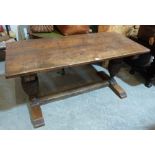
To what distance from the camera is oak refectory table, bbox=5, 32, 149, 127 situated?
127cm

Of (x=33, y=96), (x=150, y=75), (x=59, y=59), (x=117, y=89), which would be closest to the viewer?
(x=59, y=59)

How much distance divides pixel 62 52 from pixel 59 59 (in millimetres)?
128

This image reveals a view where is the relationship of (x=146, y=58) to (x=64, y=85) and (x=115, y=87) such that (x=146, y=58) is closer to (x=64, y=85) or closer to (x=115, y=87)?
(x=115, y=87)

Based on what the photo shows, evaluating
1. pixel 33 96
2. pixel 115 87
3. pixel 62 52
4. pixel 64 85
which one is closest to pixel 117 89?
pixel 115 87

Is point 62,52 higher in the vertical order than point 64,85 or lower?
higher

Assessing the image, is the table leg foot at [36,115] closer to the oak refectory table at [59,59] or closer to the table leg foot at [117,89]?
the oak refectory table at [59,59]

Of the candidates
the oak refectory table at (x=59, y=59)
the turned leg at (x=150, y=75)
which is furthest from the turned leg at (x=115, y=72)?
the turned leg at (x=150, y=75)

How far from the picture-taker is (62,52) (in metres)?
1.45

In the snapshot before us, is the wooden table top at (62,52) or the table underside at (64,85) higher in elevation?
the wooden table top at (62,52)

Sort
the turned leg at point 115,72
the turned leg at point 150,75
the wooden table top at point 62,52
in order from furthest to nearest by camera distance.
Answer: the turned leg at point 150,75 < the turned leg at point 115,72 < the wooden table top at point 62,52

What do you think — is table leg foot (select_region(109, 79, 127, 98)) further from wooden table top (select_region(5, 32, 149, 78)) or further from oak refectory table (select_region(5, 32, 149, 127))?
wooden table top (select_region(5, 32, 149, 78))

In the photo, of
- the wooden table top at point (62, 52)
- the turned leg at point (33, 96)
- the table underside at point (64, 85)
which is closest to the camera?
the wooden table top at point (62, 52)

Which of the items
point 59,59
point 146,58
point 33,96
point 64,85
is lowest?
point 64,85

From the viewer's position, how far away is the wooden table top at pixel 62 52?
4.08 ft
